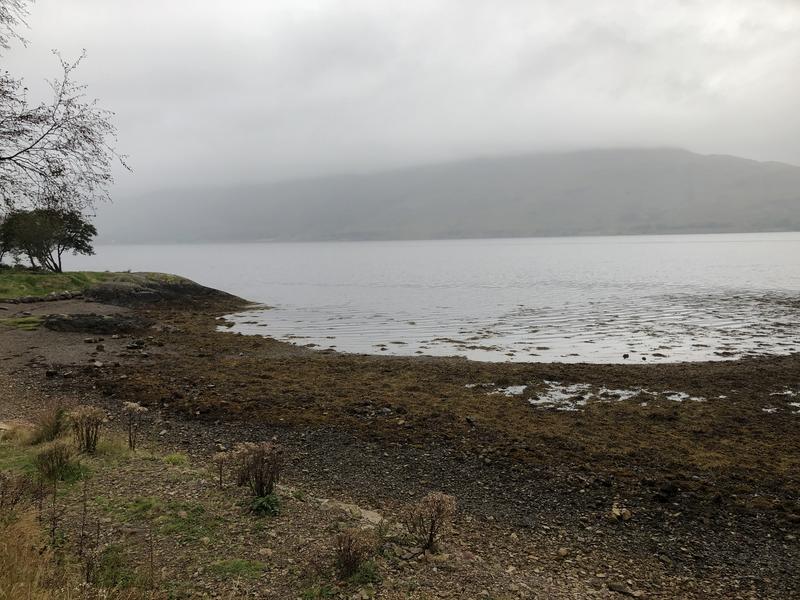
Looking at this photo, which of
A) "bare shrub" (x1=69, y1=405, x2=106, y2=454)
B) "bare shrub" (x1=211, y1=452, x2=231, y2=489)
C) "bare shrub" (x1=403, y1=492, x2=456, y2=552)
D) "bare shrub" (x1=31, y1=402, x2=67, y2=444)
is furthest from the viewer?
"bare shrub" (x1=31, y1=402, x2=67, y2=444)

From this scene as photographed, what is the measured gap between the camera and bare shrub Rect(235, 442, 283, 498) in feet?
25.9

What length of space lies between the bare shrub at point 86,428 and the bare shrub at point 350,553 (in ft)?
18.7

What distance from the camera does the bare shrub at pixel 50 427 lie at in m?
9.73

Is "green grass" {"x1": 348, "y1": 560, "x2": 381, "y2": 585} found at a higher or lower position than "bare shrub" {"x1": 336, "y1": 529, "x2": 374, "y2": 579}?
lower

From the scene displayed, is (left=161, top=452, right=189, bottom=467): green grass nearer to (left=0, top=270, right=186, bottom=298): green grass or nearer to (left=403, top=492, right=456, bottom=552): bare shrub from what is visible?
(left=403, top=492, right=456, bottom=552): bare shrub

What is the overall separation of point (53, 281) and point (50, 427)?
36.6 meters

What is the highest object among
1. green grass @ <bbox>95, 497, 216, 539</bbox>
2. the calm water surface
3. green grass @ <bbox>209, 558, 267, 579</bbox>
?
green grass @ <bbox>95, 497, 216, 539</bbox>

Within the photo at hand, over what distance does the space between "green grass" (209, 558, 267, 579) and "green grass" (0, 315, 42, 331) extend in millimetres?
25330

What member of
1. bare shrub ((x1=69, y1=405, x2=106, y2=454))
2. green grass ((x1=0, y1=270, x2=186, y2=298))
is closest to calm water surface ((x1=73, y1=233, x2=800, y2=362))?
green grass ((x1=0, y1=270, x2=186, y2=298))

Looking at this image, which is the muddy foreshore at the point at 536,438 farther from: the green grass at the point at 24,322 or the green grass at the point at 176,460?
the green grass at the point at 24,322

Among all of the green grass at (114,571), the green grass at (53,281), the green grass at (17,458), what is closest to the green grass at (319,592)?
the green grass at (114,571)

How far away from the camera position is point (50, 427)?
991 centimetres

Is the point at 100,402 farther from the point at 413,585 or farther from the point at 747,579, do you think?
the point at 747,579

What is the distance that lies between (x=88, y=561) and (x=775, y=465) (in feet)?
40.4
